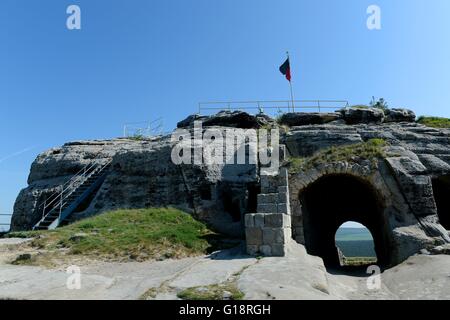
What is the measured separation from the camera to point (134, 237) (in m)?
12.0

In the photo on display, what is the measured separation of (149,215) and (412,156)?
1082 cm

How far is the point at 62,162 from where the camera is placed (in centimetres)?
2058

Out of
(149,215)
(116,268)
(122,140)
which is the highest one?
(122,140)

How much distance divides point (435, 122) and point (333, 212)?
769cm

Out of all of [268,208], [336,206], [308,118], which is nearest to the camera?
[268,208]

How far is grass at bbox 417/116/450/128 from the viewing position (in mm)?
18753

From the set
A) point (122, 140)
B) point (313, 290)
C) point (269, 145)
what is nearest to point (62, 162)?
point (122, 140)

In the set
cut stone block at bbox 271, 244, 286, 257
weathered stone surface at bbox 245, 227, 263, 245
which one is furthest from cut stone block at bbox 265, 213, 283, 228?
cut stone block at bbox 271, 244, 286, 257

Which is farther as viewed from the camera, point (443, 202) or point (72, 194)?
point (72, 194)

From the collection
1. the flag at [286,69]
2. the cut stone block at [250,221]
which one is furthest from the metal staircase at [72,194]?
the flag at [286,69]

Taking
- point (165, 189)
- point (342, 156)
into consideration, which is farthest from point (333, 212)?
point (165, 189)

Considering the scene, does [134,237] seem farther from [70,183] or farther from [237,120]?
[237,120]

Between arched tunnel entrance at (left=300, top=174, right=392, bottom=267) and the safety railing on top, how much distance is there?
1151 cm
